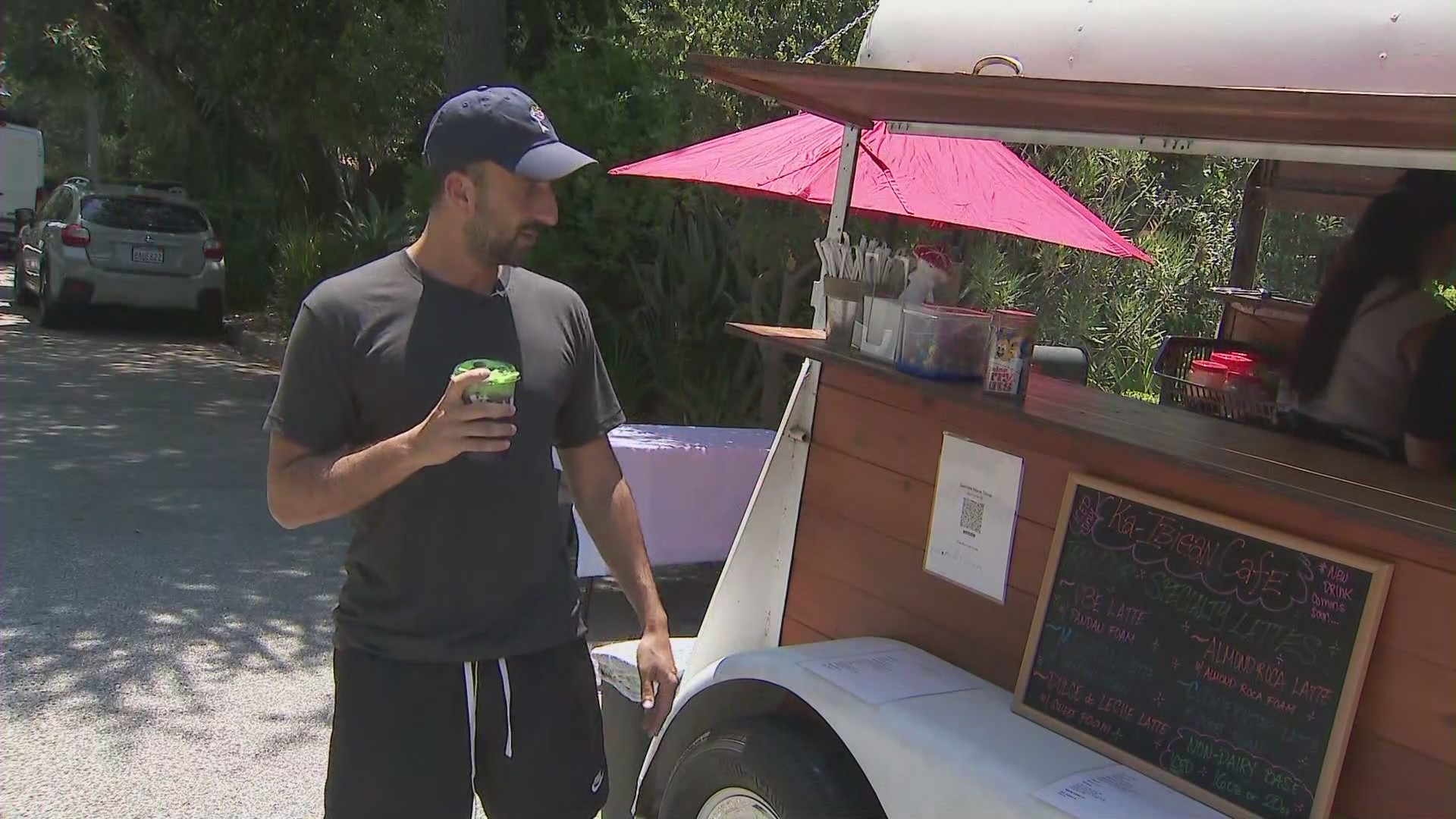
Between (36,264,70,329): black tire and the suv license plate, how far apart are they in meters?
1.02

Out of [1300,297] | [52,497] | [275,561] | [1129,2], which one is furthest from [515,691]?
[52,497]

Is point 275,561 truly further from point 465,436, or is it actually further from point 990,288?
point 465,436

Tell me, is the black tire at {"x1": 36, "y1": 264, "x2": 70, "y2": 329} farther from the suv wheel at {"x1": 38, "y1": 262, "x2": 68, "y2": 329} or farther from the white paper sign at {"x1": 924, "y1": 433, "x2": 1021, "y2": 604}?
the white paper sign at {"x1": 924, "y1": 433, "x2": 1021, "y2": 604}

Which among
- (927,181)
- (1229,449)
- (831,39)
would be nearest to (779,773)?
(1229,449)

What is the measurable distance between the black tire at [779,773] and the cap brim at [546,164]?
1.23 m

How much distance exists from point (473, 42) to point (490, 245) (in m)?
7.44

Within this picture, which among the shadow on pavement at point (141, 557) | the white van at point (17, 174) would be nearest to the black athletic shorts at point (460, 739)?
the shadow on pavement at point (141, 557)

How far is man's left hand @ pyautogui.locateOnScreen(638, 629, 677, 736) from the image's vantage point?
2.58 m

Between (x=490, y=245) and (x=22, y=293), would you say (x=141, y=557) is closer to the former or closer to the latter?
(x=490, y=245)

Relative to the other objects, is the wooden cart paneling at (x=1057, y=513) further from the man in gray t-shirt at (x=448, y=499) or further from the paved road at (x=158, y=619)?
the paved road at (x=158, y=619)

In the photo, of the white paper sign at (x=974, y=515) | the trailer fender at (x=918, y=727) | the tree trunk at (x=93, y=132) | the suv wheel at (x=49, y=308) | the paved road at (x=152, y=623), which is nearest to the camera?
the trailer fender at (x=918, y=727)

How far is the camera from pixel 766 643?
3.16 m

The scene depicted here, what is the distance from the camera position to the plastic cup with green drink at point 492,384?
6.55 ft

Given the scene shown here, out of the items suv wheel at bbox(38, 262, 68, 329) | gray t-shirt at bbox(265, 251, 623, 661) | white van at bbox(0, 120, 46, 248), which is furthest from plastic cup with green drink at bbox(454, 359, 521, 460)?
white van at bbox(0, 120, 46, 248)
